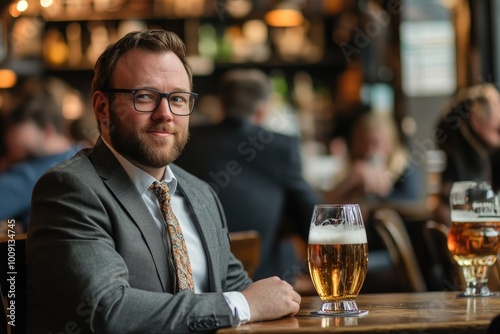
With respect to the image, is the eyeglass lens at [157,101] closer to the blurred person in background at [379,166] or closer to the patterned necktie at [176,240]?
the patterned necktie at [176,240]

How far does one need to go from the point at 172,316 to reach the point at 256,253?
1375mm

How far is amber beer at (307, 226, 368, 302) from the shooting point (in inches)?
68.1

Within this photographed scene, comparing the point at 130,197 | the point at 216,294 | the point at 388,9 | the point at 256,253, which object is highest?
the point at 388,9

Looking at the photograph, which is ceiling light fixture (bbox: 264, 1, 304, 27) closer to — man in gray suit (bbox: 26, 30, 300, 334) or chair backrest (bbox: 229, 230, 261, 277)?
chair backrest (bbox: 229, 230, 261, 277)

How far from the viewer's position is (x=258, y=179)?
3.89 metres

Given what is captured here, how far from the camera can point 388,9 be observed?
24.7ft

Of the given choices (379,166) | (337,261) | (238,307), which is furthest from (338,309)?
(379,166)

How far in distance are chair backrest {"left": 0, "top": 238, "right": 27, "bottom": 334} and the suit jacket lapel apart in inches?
9.1

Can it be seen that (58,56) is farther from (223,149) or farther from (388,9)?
(223,149)

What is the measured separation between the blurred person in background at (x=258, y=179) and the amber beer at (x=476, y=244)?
1.69 meters

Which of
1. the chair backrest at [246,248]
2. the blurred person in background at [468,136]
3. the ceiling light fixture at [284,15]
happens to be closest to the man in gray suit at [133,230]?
the chair backrest at [246,248]

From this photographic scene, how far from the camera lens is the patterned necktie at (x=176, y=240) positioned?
76.1 inches

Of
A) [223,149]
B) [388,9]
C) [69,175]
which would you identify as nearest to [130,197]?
[69,175]

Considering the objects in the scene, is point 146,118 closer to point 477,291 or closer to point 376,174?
point 477,291
